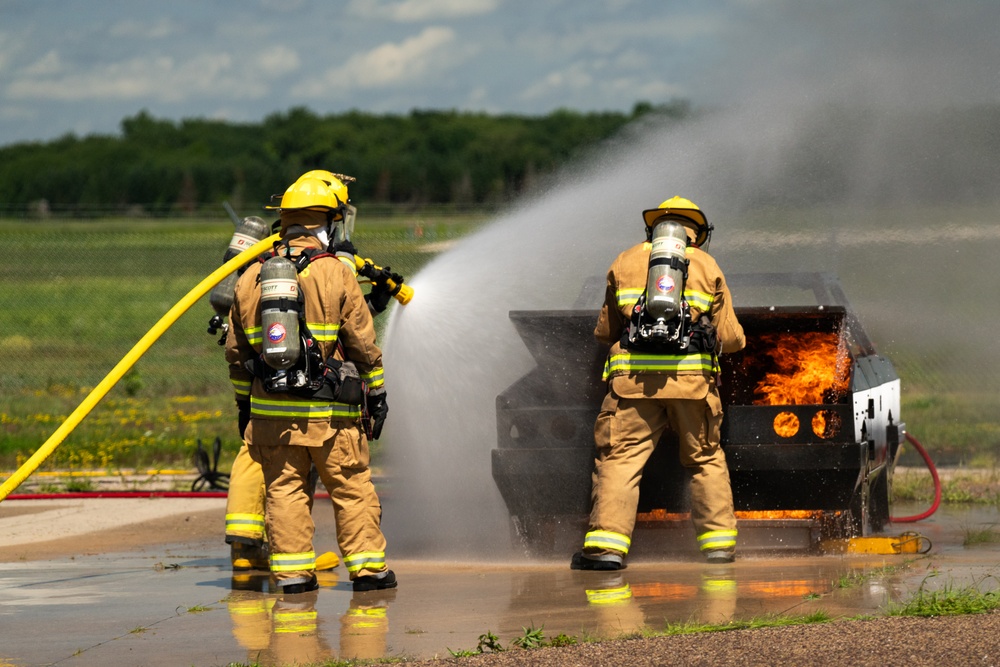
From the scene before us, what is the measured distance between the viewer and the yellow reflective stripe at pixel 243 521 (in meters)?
6.66

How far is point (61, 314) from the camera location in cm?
2016

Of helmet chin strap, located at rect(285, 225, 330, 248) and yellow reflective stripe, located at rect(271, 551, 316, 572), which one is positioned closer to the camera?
yellow reflective stripe, located at rect(271, 551, 316, 572)

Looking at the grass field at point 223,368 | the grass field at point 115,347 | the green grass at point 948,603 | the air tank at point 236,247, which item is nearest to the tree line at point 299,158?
the grass field at point 115,347

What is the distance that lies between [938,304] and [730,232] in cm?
197

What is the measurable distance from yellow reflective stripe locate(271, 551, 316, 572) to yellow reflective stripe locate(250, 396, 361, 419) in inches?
22.9

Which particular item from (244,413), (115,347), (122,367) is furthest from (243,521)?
(115,347)

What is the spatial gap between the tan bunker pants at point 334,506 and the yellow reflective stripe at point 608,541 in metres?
0.92

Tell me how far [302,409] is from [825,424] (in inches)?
90.0

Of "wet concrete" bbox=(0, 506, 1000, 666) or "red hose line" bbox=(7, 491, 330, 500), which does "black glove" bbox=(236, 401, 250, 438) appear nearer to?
"wet concrete" bbox=(0, 506, 1000, 666)

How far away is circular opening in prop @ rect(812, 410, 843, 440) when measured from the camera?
251 inches

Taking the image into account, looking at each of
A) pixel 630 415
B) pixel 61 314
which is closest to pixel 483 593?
pixel 630 415

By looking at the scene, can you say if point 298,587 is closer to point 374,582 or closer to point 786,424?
point 374,582

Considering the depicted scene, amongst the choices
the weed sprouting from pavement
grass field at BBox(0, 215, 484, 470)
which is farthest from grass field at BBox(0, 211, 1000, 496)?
the weed sprouting from pavement

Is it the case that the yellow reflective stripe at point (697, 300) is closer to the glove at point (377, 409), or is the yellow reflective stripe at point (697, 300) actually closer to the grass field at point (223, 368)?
the glove at point (377, 409)
